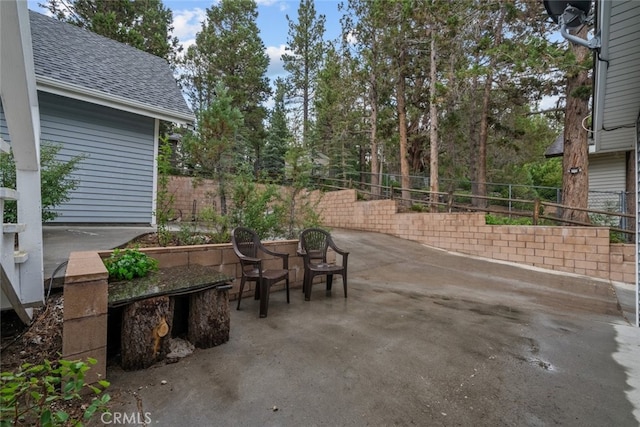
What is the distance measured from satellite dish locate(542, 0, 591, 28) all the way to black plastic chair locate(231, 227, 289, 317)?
335cm

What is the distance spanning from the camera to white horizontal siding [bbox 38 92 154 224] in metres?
5.86

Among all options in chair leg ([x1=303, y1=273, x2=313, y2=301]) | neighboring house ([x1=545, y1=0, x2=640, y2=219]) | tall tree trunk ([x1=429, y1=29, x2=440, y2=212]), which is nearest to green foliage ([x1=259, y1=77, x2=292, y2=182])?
tall tree trunk ([x1=429, y1=29, x2=440, y2=212])

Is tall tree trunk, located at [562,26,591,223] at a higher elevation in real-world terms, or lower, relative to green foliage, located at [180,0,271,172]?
lower

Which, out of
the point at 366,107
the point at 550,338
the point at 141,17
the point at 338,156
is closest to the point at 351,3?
the point at 366,107

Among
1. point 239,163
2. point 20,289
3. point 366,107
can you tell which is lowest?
point 20,289

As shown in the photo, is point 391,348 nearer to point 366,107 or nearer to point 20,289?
point 20,289

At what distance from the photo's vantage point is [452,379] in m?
2.13

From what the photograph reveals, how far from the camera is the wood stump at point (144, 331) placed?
6.82 ft

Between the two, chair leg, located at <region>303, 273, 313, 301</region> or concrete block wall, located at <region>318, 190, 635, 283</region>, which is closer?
chair leg, located at <region>303, 273, 313, 301</region>

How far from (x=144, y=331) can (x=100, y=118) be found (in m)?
6.02

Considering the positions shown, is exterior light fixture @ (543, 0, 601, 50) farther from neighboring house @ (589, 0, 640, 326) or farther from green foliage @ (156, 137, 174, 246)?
green foliage @ (156, 137, 174, 246)

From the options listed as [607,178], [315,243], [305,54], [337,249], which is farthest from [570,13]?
[305,54]

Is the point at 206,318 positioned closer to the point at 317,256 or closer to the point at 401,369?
the point at 401,369

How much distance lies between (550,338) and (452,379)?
5.07 feet
